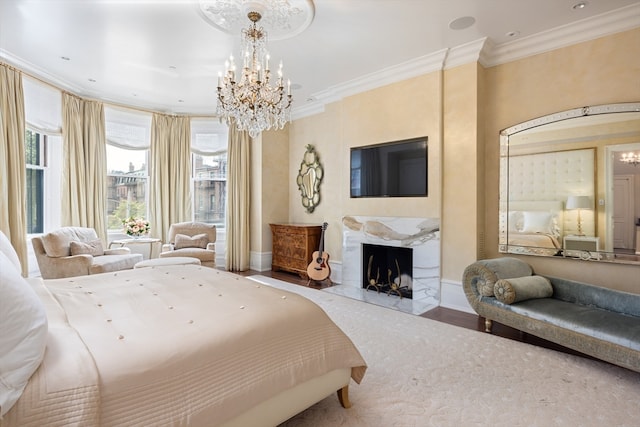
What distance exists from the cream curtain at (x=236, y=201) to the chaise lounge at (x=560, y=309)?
416cm

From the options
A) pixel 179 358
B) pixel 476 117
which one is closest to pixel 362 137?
pixel 476 117

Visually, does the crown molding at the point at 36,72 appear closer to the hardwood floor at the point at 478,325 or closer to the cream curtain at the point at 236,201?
the cream curtain at the point at 236,201

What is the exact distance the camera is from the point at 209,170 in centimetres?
649

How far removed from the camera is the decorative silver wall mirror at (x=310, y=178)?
5.77 m

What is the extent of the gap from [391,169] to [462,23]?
186 cm

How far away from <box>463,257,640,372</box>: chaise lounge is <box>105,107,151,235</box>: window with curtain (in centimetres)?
572

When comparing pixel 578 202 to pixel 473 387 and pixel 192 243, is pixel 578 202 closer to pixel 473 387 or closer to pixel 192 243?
pixel 473 387

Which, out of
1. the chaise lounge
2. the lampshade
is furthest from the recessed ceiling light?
the chaise lounge

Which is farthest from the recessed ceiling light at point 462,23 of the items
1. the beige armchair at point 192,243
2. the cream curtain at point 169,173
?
Result: the cream curtain at point 169,173

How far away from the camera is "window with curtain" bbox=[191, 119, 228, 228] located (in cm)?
634

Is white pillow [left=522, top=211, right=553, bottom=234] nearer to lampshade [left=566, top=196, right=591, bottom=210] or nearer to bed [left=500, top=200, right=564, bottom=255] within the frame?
bed [left=500, top=200, right=564, bottom=255]

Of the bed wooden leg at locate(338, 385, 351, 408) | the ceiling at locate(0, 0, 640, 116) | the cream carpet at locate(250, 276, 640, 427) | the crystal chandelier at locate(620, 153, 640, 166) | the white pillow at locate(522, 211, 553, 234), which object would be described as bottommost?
the cream carpet at locate(250, 276, 640, 427)

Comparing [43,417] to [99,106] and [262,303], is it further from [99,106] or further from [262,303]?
[99,106]

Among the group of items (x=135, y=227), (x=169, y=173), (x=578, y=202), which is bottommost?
(x=135, y=227)
